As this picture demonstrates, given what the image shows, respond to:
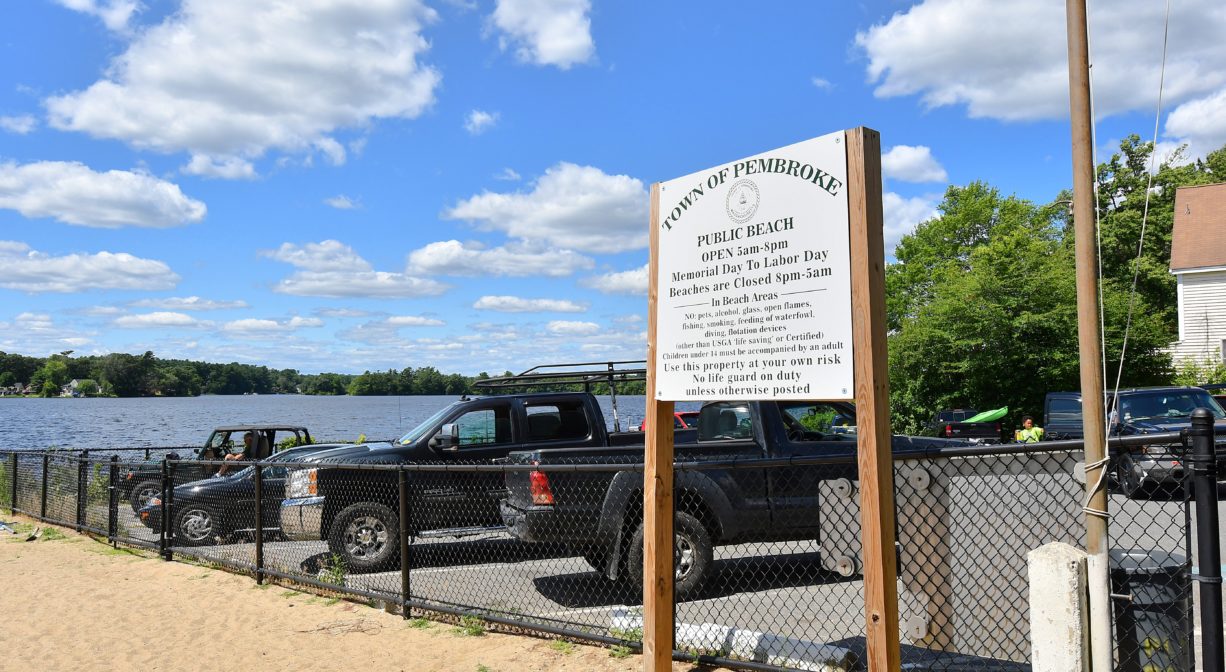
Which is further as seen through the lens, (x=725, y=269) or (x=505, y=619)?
(x=505, y=619)

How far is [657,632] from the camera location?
5.13 m

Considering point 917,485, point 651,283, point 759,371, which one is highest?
point 651,283

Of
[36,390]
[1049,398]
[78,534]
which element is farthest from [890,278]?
[36,390]

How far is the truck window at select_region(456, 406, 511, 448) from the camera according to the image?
10750 millimetres

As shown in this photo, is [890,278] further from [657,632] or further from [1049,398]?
[657,632]

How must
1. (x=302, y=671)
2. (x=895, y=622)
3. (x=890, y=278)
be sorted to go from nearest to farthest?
(x=895, y=622), (x=302, y=671), (x=890, y=278)

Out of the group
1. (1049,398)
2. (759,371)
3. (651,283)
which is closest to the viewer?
(759,371)

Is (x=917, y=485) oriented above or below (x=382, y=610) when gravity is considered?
above

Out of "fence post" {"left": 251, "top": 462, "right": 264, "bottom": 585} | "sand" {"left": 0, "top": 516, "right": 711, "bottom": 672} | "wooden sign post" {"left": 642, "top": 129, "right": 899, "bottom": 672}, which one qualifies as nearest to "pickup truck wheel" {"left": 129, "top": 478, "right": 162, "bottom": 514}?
"sand" {"left": 0, "top": 516, "right": 711, "bottom": 672}

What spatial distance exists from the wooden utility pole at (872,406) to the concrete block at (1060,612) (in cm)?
61

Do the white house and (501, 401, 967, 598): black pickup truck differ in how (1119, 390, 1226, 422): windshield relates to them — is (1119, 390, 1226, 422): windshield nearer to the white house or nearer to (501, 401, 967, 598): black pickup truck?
(501, 401, 967, 598): black pickup truck

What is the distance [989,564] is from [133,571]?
29.6 feet

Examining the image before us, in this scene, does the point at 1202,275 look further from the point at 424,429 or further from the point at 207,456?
the point at 207,456

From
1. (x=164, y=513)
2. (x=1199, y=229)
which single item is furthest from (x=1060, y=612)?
(x=1199, y=229)
